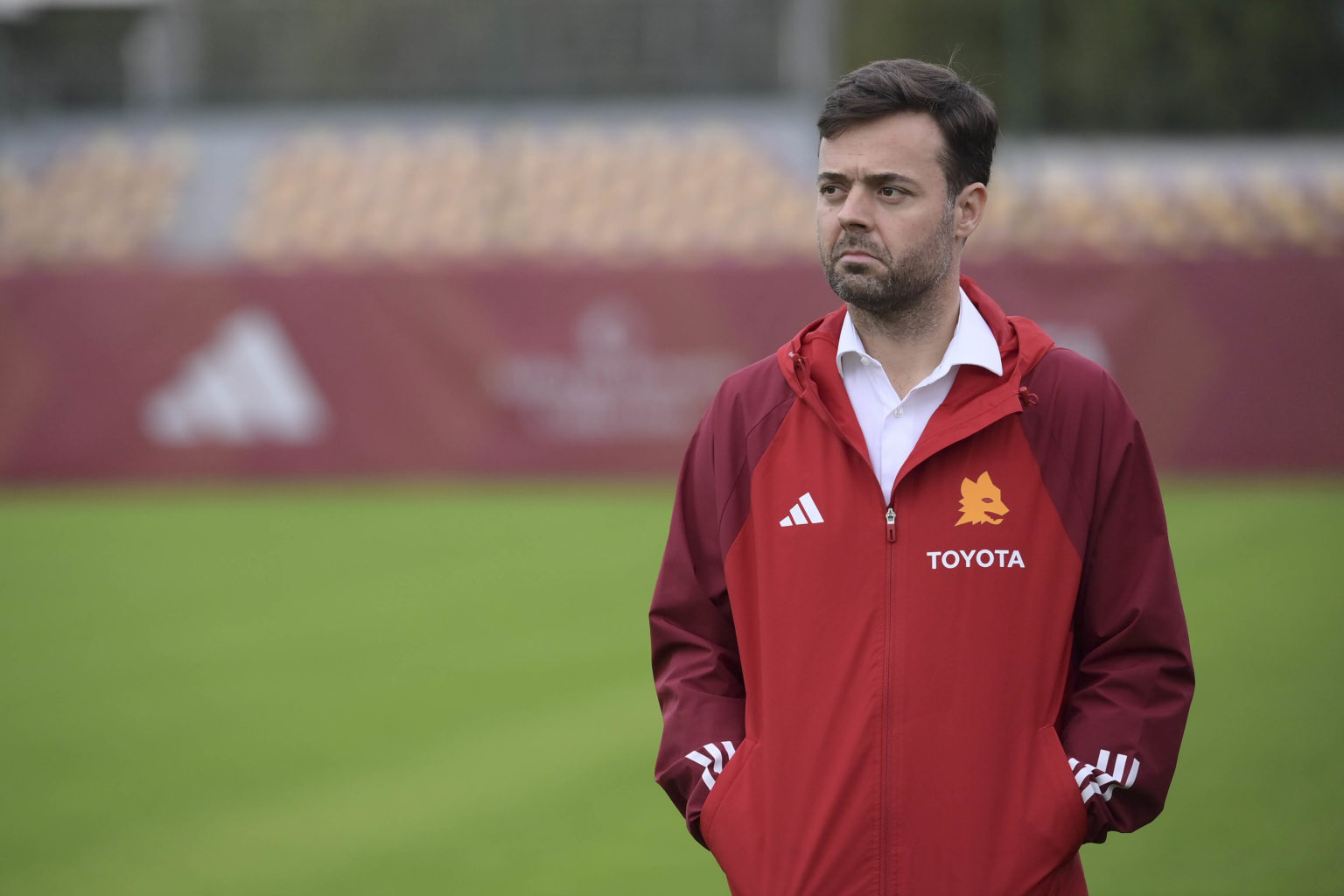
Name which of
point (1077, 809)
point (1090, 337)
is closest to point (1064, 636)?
point (1077, 809)

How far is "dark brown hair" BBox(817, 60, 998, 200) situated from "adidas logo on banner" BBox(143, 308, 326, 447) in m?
13.0

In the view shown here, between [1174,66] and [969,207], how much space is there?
17.5 meters

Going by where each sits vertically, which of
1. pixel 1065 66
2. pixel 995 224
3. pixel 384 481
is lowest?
pixel 384 481

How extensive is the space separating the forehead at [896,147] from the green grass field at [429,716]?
125 inches

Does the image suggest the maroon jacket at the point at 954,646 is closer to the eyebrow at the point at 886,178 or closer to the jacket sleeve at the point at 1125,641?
the jacket sleeve at the point at 1125,641

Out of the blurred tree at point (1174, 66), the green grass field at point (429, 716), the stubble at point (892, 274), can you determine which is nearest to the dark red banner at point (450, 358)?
the green grass field at point (429, 716)

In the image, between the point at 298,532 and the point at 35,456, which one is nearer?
the point at 298,532

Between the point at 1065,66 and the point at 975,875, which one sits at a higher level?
the point at 1065,66

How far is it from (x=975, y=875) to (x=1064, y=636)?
16.8 inches

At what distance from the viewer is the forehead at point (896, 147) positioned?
2.38 metres

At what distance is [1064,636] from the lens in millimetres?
2379

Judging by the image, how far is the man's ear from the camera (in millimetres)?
2479

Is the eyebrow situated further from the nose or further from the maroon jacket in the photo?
the maroon jacket

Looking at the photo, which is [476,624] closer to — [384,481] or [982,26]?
[384,481]
